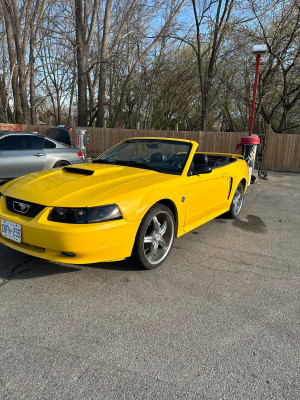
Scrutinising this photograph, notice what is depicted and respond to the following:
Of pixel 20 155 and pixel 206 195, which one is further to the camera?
pixel 20 155

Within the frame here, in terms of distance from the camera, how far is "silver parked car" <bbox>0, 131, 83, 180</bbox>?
6.45 m

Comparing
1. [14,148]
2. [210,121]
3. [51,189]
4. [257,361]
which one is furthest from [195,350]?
[210,121]

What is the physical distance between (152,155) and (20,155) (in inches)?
158

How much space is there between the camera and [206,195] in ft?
13.2

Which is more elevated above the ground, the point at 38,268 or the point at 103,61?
the point at 103,61

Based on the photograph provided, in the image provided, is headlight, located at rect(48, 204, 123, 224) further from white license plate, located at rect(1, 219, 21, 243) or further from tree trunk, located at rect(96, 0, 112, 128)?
tree trunk, located at rect(96, 0, 112, 128)

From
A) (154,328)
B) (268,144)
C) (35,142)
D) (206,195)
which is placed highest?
(268,144)

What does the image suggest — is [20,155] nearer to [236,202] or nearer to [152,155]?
[152,155]

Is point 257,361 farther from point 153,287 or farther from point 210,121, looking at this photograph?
point 210,121

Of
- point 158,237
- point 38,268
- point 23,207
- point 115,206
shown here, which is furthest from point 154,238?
point 23,207

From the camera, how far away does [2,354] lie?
195cm

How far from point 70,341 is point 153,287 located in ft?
3.29

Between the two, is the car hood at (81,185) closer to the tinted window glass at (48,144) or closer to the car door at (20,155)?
the car door at (20,155)

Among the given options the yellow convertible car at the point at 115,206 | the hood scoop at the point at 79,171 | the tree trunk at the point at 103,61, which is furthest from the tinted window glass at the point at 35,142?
the tree trunk at the point at 103,61
